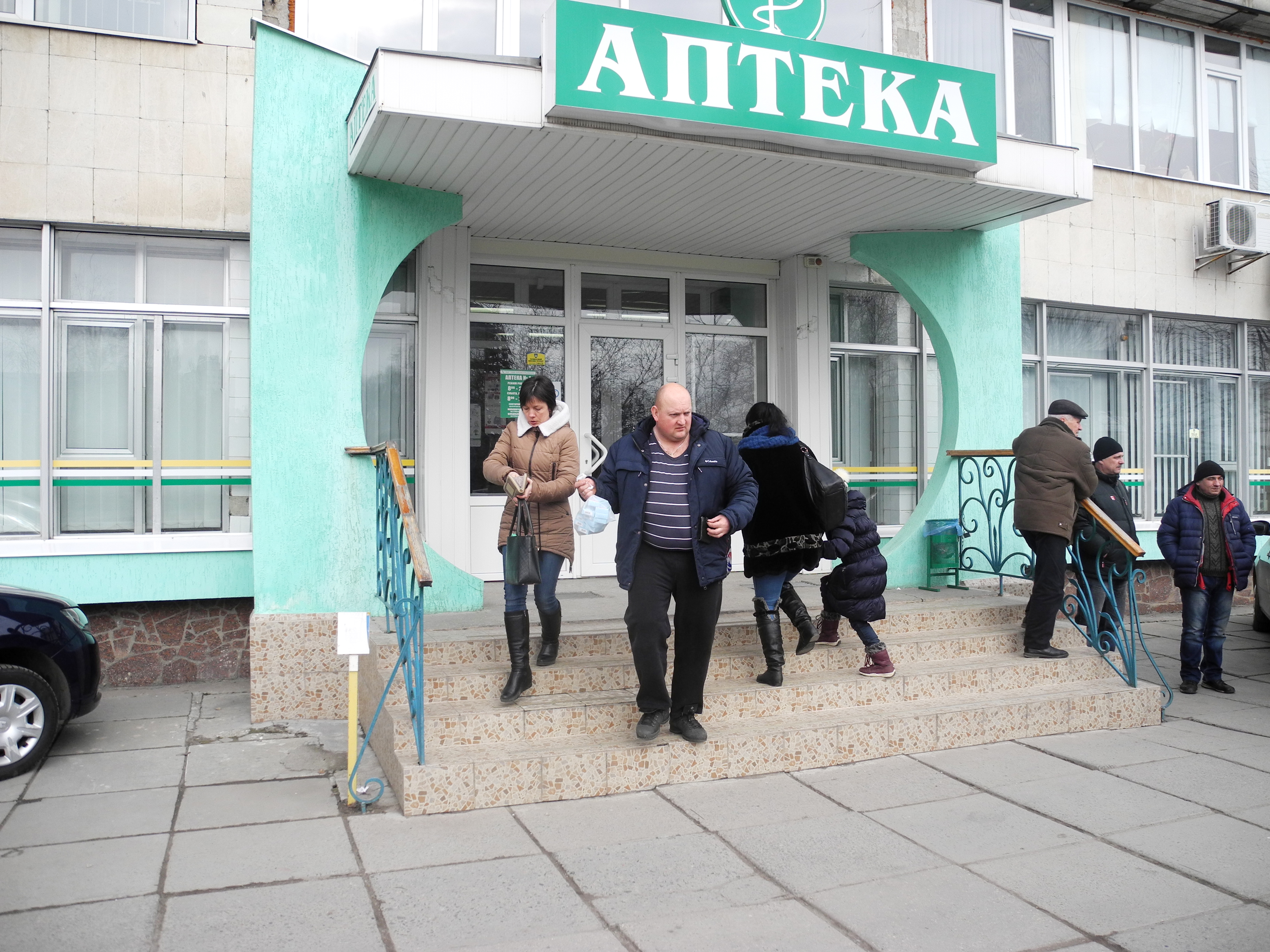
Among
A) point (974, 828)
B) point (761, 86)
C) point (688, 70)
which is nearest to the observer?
point (974, 828)

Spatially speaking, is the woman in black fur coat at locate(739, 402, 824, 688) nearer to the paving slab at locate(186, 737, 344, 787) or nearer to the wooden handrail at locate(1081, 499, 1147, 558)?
the wooden handrail at locate(1081, 499, 1147, 558)

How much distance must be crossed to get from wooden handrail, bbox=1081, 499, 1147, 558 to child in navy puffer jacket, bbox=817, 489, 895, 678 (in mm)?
1557

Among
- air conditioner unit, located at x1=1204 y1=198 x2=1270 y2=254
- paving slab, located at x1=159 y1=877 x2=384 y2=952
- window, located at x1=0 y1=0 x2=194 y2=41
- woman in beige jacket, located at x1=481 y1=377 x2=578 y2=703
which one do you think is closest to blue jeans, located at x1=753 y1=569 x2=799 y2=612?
woman in beige jacket, located at x1=481 y1=377 x2=578 y2=703

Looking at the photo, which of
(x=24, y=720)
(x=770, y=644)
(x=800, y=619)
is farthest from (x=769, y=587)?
(x=24, y=720)

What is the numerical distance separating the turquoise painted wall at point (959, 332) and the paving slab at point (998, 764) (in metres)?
2.63

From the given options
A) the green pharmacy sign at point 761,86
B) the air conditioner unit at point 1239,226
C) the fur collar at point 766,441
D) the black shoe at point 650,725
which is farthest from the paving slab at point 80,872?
the air conditioner unit at point 1239,226

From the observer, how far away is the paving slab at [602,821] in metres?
4.10

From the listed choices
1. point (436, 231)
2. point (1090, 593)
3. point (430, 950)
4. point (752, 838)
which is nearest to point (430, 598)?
point (436, 231)

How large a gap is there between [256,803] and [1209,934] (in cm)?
383

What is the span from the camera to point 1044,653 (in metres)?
6.25

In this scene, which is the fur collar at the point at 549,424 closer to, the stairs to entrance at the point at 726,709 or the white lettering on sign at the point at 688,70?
the stairs to entrance at the point at 726,709

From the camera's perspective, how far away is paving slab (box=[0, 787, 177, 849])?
164 inches

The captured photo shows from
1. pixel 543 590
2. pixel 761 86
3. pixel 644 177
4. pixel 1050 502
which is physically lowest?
pixel 543 590

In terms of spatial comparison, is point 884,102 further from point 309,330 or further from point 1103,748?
point 1103,748
